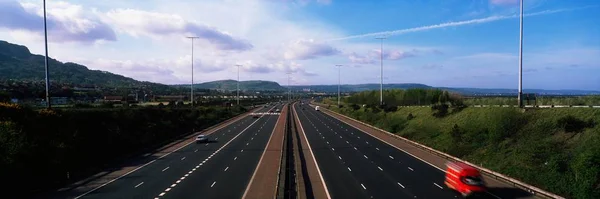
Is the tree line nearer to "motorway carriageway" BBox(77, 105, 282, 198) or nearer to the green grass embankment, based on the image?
"motorway carriageway" BBox(77, 105, 282, 198)

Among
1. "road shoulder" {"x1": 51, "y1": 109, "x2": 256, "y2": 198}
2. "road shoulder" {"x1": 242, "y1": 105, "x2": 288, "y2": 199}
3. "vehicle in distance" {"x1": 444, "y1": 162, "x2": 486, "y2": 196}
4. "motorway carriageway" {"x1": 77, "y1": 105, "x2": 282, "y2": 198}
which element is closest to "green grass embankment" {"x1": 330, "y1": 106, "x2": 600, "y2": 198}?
"vehicle in distance" {"x1": 444, "y1": 162, "x2": 486, "y2": 196}

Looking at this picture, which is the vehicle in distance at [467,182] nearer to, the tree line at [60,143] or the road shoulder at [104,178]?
the road shoulder at [104,178]

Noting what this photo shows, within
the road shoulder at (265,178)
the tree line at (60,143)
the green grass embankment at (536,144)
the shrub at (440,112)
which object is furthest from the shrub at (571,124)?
the tree line at (60,143)

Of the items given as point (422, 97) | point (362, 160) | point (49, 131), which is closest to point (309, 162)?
point (362, 160)

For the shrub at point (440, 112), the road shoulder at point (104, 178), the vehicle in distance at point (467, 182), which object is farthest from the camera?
the shrub at point (440, 112)

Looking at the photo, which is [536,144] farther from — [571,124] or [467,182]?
[467,182]

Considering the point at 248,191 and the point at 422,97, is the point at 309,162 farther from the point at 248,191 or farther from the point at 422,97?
the point at 422,97
